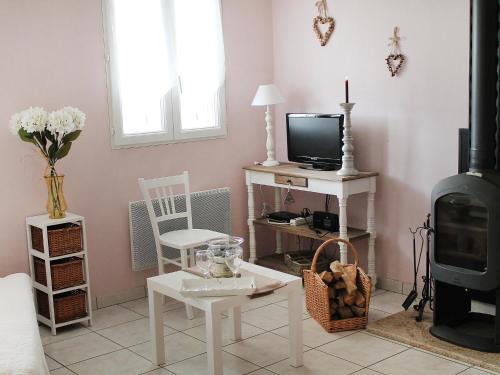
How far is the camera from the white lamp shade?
5039 millimetres

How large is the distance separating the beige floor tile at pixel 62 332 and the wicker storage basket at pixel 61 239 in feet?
1.66

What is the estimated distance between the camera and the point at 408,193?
4.61m

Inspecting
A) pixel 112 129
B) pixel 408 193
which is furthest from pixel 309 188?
pixel 112 129

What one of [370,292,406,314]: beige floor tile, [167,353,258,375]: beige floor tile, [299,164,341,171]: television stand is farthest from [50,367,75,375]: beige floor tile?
[299,164,341,171]: television stand

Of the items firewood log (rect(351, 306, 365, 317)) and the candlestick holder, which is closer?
firewood log (rect(351, 306, 365, 317))

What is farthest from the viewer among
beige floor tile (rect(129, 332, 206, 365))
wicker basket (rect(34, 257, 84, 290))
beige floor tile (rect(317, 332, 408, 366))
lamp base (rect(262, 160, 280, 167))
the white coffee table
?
lamp base (rect(262, 160, 280, 167))

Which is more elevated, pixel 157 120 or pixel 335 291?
pixel 157 120

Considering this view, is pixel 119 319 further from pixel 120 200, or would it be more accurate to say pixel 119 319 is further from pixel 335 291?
pixel 335 291

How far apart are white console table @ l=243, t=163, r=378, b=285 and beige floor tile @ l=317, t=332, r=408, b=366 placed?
0.72 m

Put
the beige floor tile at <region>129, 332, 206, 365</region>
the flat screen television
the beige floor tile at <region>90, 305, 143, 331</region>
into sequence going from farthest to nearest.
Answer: the flat screen television
the beige floor tile at <region>90, 305, 143, 331</region>
the beige floor tile at <region>129, 332, 206, 365</region>

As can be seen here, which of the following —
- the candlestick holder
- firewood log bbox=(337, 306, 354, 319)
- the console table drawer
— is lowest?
firewood log bbox=(337, 306, 354, 319)

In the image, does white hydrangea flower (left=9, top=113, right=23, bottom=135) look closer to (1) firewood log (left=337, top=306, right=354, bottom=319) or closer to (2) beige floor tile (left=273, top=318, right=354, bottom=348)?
(2) beige floor tile (left=273, top=318, right=354, bottom=348)

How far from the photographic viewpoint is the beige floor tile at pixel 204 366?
361 centimetres

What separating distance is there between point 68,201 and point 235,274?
1542 mm
